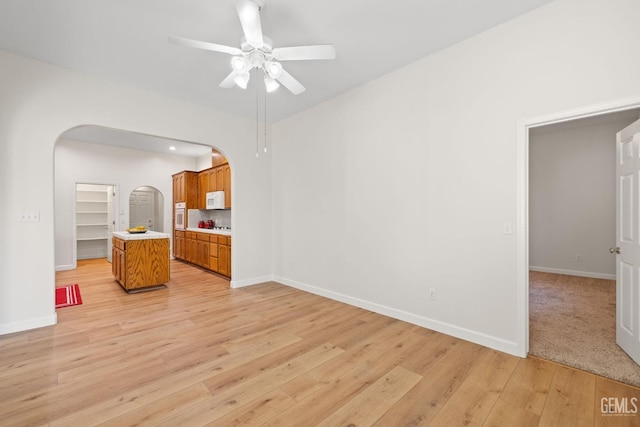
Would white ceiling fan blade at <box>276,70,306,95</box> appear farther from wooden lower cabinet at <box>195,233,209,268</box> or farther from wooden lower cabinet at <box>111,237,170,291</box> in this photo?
wooden lower cabinet at <box>195,233,209,268</box>

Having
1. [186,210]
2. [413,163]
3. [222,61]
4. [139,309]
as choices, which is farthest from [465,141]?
[186,210]

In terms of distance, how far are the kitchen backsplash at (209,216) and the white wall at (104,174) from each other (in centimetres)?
125

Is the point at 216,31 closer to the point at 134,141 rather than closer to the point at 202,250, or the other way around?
the point at 202,250

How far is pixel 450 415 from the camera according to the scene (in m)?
1.76

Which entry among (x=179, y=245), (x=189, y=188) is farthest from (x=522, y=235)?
(x=179, y=245)

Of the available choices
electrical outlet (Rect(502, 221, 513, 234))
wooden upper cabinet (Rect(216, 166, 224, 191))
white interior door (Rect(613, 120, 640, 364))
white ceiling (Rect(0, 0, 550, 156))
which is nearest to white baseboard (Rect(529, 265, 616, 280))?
white interior door (Rect(613, 120, 640, 364))

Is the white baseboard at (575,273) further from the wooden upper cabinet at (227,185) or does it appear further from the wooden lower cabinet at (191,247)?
the wooden lower cabinet at (191,247)

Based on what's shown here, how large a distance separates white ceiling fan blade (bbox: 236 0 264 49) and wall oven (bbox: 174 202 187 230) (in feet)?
Answer: 19.3

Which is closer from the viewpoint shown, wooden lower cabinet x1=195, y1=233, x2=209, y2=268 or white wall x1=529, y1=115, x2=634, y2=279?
white wall x1=529, y1=115, x2=634, y2=279

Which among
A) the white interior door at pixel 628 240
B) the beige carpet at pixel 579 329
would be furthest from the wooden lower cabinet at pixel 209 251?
the white interior door at pixel 628 240

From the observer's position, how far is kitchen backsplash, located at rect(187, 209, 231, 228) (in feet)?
22.3

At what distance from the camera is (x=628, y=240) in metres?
2.40

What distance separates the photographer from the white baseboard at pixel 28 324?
2.93 m

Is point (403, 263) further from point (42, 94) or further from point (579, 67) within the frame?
point (42, 94)
